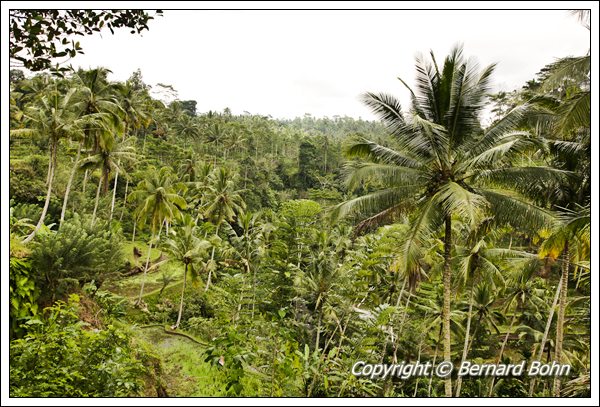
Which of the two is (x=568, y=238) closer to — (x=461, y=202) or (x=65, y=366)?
(x=461, y=202)

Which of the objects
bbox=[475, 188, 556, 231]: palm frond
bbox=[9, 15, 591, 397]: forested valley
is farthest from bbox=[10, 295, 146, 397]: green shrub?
bbox=[475, 188, 556, 231]: palm frond

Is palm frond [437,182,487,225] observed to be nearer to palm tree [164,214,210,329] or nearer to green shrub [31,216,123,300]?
green shrub [31,216,123,300]

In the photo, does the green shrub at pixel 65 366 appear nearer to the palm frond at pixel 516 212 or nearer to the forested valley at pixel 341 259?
the forested valley at pixel 341 259

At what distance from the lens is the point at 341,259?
27969mm

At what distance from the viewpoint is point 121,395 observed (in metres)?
5.50

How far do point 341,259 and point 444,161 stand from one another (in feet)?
66.1

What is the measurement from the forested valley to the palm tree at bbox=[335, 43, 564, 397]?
4 centimetres

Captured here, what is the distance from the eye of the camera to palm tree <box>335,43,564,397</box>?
803 centimetres

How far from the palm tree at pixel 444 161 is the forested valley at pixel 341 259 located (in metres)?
0.04

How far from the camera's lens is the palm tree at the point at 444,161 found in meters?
8.03

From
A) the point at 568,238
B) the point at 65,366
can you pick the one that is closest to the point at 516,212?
the point at 568,238

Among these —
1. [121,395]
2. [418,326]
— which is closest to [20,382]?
[121,395]

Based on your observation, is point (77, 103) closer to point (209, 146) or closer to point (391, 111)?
point (391, 111)

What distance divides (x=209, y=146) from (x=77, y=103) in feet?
95.2
